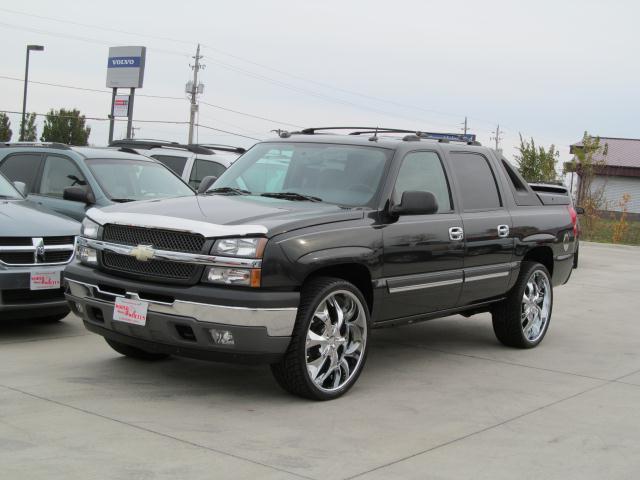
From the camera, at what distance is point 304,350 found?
5559 mm

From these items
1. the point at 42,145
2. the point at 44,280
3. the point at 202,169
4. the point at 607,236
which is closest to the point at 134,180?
the point at 42,145

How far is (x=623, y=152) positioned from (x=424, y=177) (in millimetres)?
48170

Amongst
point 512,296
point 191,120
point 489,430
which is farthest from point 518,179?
point 191,120

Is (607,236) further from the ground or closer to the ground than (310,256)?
closer to the ground

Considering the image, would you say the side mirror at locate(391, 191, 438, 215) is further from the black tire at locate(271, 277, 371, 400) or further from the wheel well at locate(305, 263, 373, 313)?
the black tire at locate(271, 277, 371, 400)

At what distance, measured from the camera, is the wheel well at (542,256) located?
834 cm

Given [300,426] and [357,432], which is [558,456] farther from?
[300,426]

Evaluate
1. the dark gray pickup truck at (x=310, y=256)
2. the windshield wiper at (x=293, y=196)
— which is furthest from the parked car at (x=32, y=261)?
the windshield wiper at (x=293, y=196)

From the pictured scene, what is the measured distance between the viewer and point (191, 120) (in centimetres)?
5922

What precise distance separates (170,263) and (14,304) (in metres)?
2.33

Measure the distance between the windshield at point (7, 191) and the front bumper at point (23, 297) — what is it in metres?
1.43

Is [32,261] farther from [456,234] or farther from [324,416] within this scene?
[456,234]

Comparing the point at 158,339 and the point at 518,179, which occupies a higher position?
the point at 518,179

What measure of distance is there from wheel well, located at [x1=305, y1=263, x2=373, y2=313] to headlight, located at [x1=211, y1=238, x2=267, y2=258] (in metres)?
0.70
